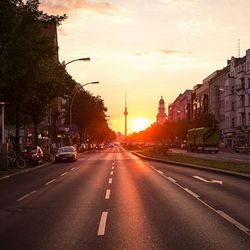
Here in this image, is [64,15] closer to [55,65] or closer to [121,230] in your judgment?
[55,65]

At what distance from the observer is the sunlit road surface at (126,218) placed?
902cm

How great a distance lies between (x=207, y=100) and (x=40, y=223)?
125281mm

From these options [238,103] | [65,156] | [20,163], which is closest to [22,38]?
[20,163]

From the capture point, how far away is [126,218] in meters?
12.0

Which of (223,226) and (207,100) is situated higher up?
(207,100)

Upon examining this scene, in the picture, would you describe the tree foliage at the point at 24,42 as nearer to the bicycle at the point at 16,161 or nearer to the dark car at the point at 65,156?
the bicycle at the point at 16,161

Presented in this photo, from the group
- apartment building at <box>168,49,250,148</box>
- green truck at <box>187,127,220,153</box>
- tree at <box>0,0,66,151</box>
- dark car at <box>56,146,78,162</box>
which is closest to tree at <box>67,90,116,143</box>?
apartment building at <box>168,49,250,148</box>

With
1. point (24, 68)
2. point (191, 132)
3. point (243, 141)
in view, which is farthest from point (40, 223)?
point (243, 141)

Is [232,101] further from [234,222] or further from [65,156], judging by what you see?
[234,222]

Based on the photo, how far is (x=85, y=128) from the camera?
337ft

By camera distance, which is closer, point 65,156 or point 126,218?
point 126,218

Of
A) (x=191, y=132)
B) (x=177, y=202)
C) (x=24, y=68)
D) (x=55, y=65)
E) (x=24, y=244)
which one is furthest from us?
(x=191, y=132)

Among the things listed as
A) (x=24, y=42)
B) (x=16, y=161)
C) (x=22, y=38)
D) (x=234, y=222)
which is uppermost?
(x=22, y=38)

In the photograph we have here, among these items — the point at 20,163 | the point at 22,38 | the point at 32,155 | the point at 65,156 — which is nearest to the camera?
the point at 22,38
